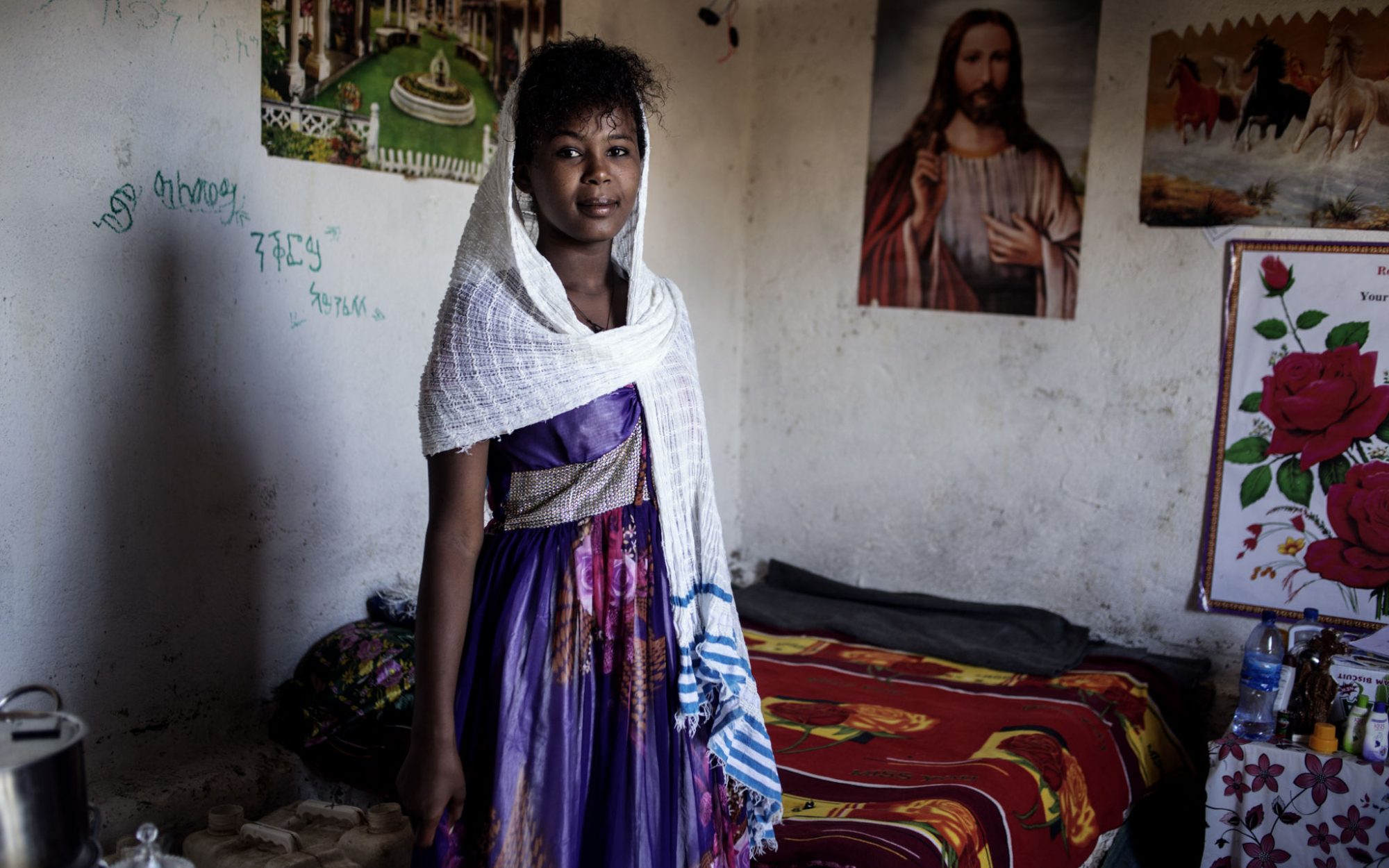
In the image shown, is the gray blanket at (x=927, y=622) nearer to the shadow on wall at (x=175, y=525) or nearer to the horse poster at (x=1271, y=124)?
the horse poster at (x=1271, y=124)

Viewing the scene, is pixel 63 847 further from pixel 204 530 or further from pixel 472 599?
pixel 204 530

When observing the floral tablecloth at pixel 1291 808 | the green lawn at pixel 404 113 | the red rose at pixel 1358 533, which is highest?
the green lawn at pixel 404 113

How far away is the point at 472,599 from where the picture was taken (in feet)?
5.44

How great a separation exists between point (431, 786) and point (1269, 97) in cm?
309

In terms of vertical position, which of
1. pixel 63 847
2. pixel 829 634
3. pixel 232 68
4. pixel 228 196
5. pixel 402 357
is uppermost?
pixel 232 68

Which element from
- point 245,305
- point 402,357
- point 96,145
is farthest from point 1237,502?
point 96,145

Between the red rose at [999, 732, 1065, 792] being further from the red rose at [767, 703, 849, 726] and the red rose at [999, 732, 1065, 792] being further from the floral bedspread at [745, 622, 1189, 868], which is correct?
the red rose at [767, 703, 849, 726]

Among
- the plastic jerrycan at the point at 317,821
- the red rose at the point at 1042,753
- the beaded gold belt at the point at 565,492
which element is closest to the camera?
the beaded gold belt at the point at 565,492

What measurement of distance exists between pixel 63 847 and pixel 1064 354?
325cm

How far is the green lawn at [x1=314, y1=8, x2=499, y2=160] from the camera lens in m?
2.82

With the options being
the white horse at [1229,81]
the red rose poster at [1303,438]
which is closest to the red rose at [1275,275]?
the red rose poster at [1303,438]

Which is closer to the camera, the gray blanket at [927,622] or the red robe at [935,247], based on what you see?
the gray blanket at [927,622]

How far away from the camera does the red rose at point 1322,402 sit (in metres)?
3.27

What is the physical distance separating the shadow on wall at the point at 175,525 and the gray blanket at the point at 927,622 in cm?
174
